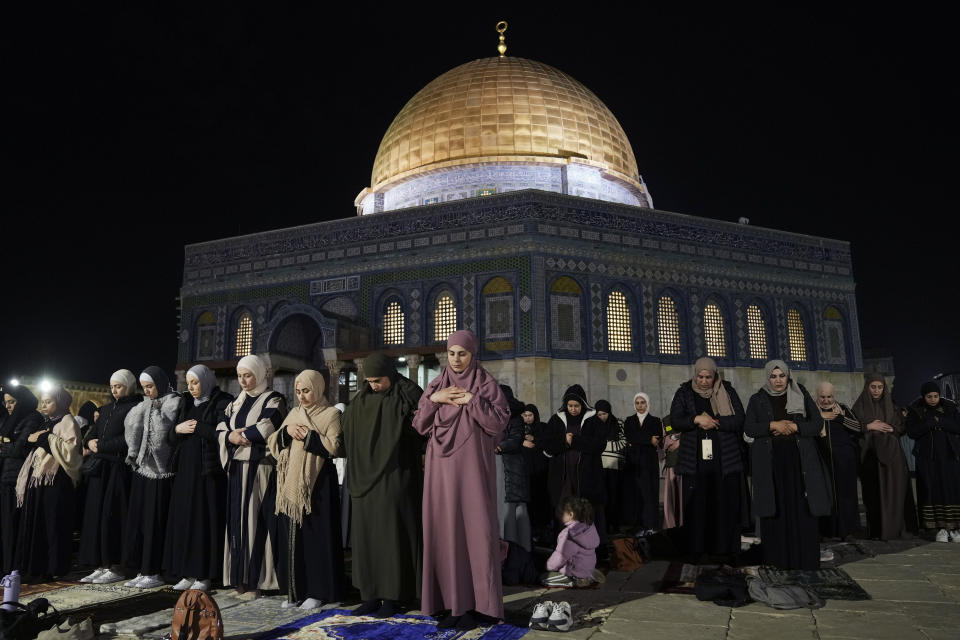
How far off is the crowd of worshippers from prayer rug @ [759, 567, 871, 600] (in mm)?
155

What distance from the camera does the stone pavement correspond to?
12.5ft

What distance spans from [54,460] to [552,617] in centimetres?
464

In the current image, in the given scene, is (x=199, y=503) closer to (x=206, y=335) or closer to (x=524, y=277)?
(x=524, y=277)

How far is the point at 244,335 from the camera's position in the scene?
822 inches

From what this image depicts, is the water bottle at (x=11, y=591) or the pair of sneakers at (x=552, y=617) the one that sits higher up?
the water bottle at (x=11, y=591)

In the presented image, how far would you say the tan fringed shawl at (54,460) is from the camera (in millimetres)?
6207

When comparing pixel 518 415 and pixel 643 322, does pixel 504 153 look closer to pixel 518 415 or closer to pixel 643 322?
pixel 643 322

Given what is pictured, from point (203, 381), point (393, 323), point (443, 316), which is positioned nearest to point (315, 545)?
point (203, 381)

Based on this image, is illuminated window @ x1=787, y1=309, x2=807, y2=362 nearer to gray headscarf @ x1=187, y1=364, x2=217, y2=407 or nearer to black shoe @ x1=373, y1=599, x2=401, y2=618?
gray headscarf @ x1=187, y1=364, x2=217, y2=407

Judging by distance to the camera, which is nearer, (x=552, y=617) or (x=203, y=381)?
(x=552, y=617)

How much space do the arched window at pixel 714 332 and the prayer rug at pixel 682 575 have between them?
1420cm

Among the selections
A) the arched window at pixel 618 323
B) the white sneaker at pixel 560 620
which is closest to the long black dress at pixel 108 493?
the white sneaker at pixel 560 620

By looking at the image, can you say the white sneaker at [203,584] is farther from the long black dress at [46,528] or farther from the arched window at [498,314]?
the arched window at [498,314]

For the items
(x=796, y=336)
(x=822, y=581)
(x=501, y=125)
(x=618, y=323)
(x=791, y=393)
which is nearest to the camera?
(x=822, y=581)
